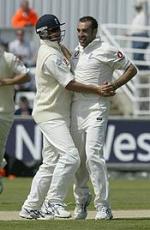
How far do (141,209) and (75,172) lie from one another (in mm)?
2119

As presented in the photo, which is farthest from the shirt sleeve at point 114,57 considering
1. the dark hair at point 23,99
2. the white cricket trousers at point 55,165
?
the dark hair at point 23,99

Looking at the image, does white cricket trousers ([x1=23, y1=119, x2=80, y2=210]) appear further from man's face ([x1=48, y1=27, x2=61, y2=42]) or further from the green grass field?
man's face ([x1=48, y1=27, x2=61, y2=42])

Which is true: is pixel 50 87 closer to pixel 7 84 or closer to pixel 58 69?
pixel 58 69

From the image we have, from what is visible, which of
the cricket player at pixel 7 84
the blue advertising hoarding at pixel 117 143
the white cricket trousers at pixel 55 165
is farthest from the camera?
the blue advertising hoarding at pixel 117 143

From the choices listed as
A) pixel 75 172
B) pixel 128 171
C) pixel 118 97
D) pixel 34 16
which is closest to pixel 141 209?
pixel 75 172

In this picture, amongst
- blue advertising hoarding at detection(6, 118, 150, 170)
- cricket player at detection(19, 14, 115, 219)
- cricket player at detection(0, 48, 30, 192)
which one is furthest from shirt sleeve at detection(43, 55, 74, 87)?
blue advertising hoarding at detection(6, 118, 150, 170)

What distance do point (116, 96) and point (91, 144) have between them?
518 inches

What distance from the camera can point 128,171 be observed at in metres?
21.8

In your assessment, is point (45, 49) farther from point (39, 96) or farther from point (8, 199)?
point (8, 199)

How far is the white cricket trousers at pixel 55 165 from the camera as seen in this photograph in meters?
10.9

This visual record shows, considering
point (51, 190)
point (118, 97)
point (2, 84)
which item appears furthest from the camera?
point (118, 97)

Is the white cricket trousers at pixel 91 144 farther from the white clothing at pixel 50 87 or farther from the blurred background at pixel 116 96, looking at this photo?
the blurred background at pixel 116 96

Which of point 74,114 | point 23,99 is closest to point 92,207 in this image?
point 74,114

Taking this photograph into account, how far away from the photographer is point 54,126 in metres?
11.1
